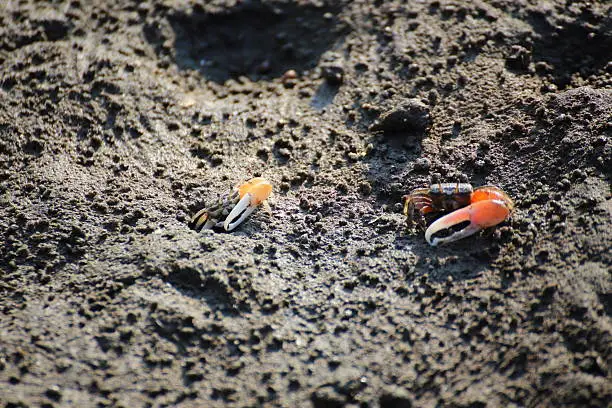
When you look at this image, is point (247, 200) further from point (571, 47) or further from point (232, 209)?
point (571, 47)

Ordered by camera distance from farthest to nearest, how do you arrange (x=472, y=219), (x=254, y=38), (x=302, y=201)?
(x=254, y=38)
(x=302, y=201)
(x=472, y=219)

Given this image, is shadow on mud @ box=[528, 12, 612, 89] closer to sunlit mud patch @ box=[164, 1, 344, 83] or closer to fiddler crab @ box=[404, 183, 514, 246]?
fiddler crab @ box=[404, 183, 514, 246]

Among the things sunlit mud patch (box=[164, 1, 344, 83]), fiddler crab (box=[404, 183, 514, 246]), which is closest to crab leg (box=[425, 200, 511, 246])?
fiddler crab (box=[404, 183, 514, 246])

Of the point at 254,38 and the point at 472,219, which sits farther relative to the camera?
the point at 254,38

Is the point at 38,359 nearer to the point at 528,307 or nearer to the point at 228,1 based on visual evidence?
the point at 528,307

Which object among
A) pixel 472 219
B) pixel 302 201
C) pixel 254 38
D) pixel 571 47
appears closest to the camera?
pixel 472 219

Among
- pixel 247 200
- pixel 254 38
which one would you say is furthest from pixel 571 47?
pixel 247 200
